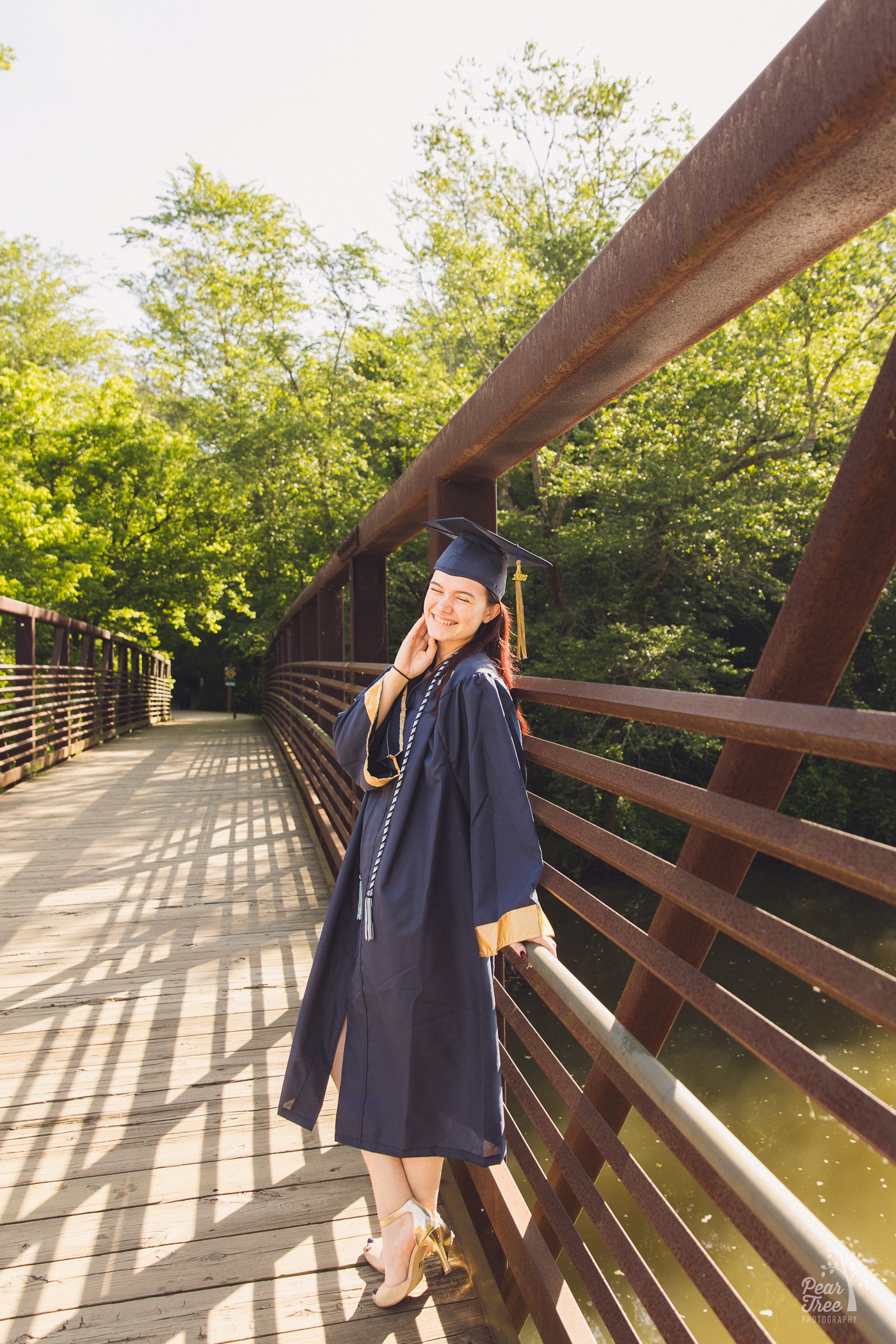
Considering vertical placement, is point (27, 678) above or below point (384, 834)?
above

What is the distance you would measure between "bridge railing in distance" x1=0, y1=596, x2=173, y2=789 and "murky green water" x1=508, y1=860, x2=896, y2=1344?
6321 millimetres

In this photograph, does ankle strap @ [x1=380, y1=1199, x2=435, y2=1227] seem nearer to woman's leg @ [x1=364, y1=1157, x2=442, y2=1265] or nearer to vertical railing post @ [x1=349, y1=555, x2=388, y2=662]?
woman's leg @ [x1=364, y1=1157, x2=442, y2=1265]

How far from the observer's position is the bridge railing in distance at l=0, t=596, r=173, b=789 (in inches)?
377

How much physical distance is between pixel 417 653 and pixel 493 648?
0.17 meters

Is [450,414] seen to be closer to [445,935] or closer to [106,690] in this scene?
[106,690]

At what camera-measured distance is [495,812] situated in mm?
1575

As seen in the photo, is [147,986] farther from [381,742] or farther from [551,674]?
[551,674]

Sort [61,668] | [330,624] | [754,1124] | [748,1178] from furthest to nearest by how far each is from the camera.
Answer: [61,668] < [330,624] < [754,1124] < [748,1178]

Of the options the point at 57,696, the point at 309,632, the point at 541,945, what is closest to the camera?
the point at 541,945

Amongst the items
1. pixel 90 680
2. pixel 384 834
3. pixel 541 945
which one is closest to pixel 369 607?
pixel 384 834

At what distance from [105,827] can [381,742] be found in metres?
5.93

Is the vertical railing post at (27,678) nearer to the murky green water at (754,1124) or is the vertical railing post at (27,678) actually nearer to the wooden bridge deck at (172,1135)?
the wooden bridge deck at (172,1135)

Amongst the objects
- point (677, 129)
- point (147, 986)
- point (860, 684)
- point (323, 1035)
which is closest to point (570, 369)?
point (323, 1035)

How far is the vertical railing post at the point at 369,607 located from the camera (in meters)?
5.17
